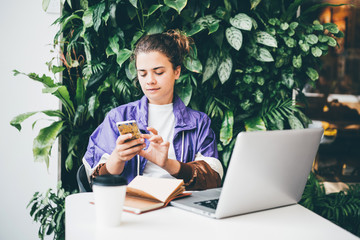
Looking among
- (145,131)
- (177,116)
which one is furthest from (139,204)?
(177,116)

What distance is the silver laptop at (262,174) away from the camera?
3.23ft

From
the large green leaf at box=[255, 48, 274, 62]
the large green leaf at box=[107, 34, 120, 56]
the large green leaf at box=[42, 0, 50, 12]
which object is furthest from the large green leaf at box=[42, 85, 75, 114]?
the large green leaf at box=[255, 48, 274, 62]

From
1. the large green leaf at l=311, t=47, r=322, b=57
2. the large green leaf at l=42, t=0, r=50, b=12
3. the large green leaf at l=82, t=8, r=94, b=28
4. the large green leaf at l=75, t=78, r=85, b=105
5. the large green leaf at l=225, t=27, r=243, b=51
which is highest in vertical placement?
the large green leaf at l=42, t=0, r=50, b=12

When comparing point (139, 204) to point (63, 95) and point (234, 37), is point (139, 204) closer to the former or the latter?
point (63, 95)

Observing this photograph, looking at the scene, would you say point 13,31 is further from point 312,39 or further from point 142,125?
point 312,39

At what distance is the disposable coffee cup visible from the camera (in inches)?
37.6

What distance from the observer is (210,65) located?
2695 mm

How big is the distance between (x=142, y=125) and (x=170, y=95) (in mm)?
262

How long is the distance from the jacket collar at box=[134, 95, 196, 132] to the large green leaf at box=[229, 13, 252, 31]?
37.3 inches

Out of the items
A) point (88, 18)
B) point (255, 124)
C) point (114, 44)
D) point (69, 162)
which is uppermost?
point (88, 18)

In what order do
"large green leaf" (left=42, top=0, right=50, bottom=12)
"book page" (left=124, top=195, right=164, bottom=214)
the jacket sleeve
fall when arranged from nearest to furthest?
"book page" (left=124, top=195, right=164, bottom=214)
the jacket sleeve
"large green leaf" (left=42, top=0, right=50, bottom=12)

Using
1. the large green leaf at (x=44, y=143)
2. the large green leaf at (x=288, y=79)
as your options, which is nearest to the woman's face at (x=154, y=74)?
the large green leaf at (x=44, y=143)

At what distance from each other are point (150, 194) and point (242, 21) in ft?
6.02

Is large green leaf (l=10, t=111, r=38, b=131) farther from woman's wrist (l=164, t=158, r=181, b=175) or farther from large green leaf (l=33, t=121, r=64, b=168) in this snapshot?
woman's wrist (l=164, t=158, r=181, b=175)
